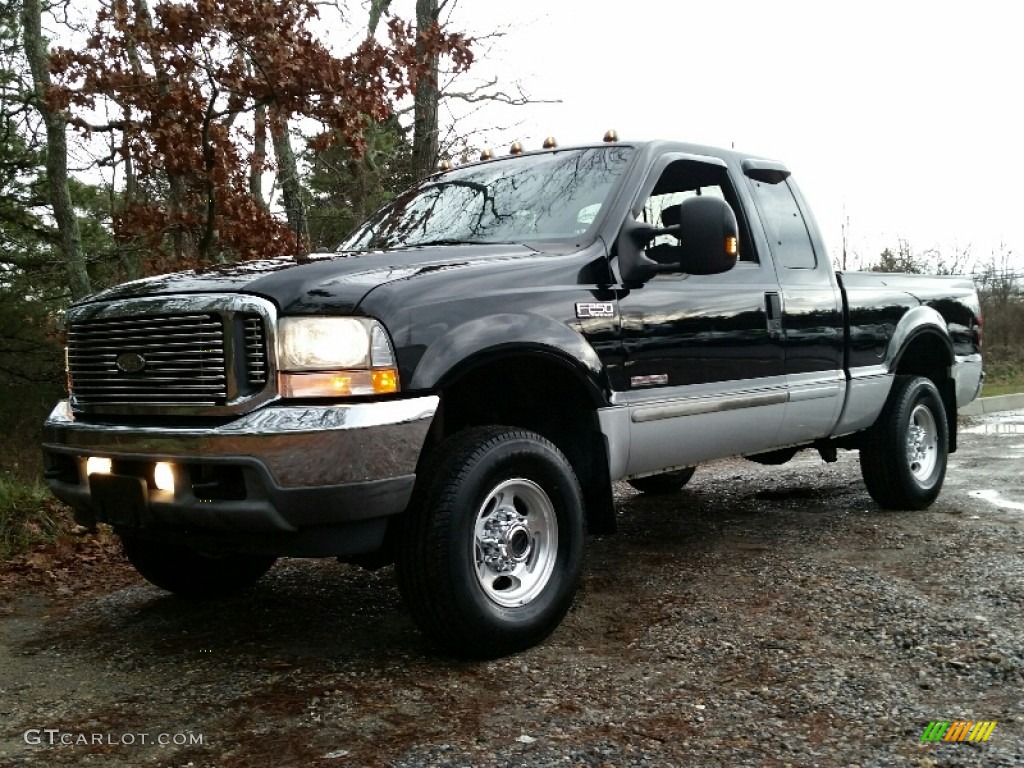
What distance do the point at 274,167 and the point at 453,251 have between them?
5.55 m

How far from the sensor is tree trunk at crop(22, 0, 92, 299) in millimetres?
11969

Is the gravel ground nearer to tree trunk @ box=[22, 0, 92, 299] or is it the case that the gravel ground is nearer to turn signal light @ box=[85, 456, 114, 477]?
turn signal light @ box=[85, 456, 114, 477]

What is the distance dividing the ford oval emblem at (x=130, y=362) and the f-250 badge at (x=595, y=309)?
5.51ft

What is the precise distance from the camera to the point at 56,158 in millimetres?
12281

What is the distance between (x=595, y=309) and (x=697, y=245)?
1.67 ft

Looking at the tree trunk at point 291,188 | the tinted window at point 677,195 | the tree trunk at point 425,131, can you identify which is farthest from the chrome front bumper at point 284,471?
the tree trunk at point 425,131

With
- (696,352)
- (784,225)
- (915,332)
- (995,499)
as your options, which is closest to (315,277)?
(696,352)

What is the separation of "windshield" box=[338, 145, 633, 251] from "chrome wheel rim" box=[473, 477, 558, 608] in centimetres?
120

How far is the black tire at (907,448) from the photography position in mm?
6387

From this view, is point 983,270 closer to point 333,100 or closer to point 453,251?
point 333,100

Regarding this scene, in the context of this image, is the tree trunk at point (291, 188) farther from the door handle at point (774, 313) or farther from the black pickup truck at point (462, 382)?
the door handle at point (774, 313)

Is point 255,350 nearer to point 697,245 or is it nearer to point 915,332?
point 697,245

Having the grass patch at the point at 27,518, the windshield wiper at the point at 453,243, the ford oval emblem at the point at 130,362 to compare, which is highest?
the windshield wiper at the point at 453,243

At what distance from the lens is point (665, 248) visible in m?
4.63
